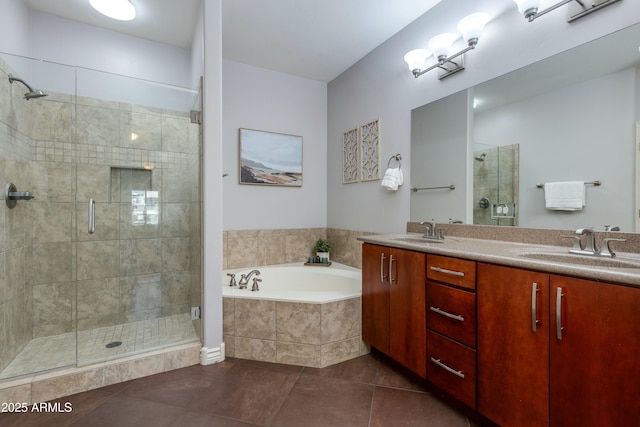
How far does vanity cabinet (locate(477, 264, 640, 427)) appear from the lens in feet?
3.10

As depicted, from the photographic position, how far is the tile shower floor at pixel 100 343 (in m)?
1.76

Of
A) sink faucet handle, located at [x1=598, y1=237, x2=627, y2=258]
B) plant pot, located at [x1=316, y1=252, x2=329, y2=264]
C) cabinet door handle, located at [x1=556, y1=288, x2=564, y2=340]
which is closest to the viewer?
cabinet door handle, located at [x1=556, y1=288, x2=564, y2=340]

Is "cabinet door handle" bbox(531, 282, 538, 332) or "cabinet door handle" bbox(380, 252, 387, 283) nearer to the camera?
"cabinet door handle" bbox(531, 282, 538, 332)

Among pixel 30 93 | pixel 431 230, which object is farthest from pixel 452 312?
pixel 30 93

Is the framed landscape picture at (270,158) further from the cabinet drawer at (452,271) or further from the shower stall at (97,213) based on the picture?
the cabinet drawer at (452,271)

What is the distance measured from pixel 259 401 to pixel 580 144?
2191mm

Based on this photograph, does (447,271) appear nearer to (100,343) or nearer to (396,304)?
(396,304)

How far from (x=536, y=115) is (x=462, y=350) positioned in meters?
1.37

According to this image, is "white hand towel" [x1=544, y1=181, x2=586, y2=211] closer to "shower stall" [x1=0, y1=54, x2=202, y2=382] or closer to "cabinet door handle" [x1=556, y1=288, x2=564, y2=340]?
"cabinet door handle" [x1=556, y1=288, x2=564, y2=340]

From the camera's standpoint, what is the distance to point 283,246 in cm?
330

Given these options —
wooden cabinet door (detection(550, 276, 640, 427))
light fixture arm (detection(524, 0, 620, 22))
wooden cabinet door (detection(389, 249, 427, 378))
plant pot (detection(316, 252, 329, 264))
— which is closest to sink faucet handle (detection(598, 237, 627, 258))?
wooden cabinet door (detection(550, 276, 640, 427))

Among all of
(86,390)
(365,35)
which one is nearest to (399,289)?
(86,390)

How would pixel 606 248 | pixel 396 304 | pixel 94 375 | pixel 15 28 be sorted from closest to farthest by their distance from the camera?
pixel 606 248 < pixel 94 375 < pixel 396 304 < pixel 15 28

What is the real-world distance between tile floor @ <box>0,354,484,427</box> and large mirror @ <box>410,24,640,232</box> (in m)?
1.20
